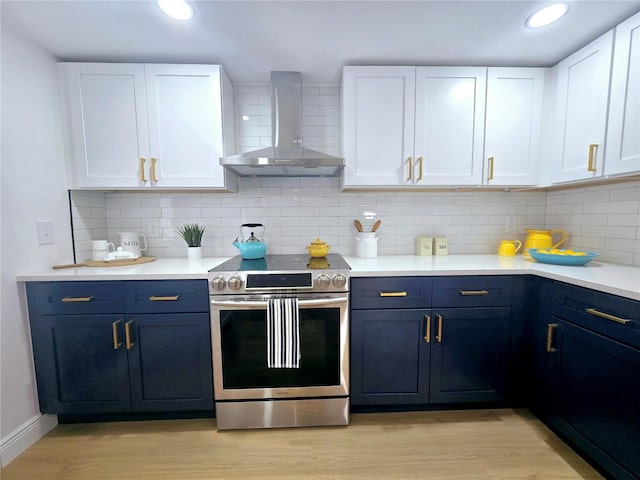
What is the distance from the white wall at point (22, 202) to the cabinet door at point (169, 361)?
0.56m

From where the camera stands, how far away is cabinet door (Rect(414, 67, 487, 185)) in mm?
1864

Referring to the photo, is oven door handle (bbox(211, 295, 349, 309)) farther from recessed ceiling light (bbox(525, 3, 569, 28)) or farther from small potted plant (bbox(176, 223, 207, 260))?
recessed ceiling light (bbox(525, 3, 569, 28))

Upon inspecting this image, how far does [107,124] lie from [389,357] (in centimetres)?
238

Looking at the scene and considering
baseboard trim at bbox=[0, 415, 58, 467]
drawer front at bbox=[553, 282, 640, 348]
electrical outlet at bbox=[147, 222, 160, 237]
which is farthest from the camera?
electrical outlet at bbox=[147, 222, 160, 237]

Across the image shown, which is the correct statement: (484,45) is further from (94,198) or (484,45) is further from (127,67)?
(94,198)

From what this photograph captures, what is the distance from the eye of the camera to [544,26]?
59.0 inches

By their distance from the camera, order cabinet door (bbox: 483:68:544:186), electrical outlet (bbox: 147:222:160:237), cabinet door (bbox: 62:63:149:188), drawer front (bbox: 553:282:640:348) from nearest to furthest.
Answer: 1. drawer front (bbox: 553:282:640:348)
2. cabinet door (bbox: 62:63:149:188)
3. cabinet door (bbox: 483:68:544:186)
4. electrical outlet (bbox: 147:222:160:237)

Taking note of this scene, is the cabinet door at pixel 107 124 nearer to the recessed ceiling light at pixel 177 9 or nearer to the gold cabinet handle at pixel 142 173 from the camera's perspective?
the gold cabinet handle at pixel 142 173

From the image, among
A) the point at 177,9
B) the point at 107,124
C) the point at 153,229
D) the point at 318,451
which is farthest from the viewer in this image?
the point at 153,229

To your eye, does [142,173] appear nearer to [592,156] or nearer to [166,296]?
[166,296]

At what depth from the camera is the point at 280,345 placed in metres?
1.56

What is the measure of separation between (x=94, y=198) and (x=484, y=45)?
290 centimetres

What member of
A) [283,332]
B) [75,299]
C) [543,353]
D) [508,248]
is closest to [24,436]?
[75,299]

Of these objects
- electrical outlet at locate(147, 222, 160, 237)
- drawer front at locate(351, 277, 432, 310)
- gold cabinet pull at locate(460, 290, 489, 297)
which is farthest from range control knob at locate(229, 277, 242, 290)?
gold cabinet pull at locate(460, 290, 489, 297)
